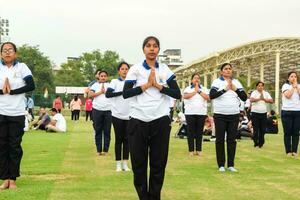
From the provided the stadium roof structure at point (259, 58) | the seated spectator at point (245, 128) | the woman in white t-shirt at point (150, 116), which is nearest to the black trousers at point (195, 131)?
the seated spectator at point (245, 128)

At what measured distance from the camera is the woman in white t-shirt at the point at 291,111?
1204 cm

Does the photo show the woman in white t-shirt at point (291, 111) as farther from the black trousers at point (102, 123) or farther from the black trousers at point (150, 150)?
the black trousers at point (150, 150)

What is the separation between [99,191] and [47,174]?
5.75 feet

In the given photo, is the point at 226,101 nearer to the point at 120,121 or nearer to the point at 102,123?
the point at 120,121

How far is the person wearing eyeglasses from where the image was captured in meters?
7.51

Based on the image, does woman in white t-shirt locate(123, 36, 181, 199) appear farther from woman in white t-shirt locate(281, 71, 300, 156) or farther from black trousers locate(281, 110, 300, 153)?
black trousers locate(281, 110, 300, 153)

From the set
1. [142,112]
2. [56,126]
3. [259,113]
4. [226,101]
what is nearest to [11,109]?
[142,112]

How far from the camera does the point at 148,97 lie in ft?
20.0

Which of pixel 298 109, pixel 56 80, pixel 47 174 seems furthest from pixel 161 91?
pixel 56 80

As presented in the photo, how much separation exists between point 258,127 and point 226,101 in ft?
18.5

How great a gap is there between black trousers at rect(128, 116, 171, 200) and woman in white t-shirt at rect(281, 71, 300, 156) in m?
6.67

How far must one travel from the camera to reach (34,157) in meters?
11.4

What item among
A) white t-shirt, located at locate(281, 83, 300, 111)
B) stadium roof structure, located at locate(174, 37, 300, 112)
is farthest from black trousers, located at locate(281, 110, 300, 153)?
stadium roof structure, located at locate(174, 37, 300, 112)

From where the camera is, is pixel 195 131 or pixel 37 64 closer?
pixel 195 131
